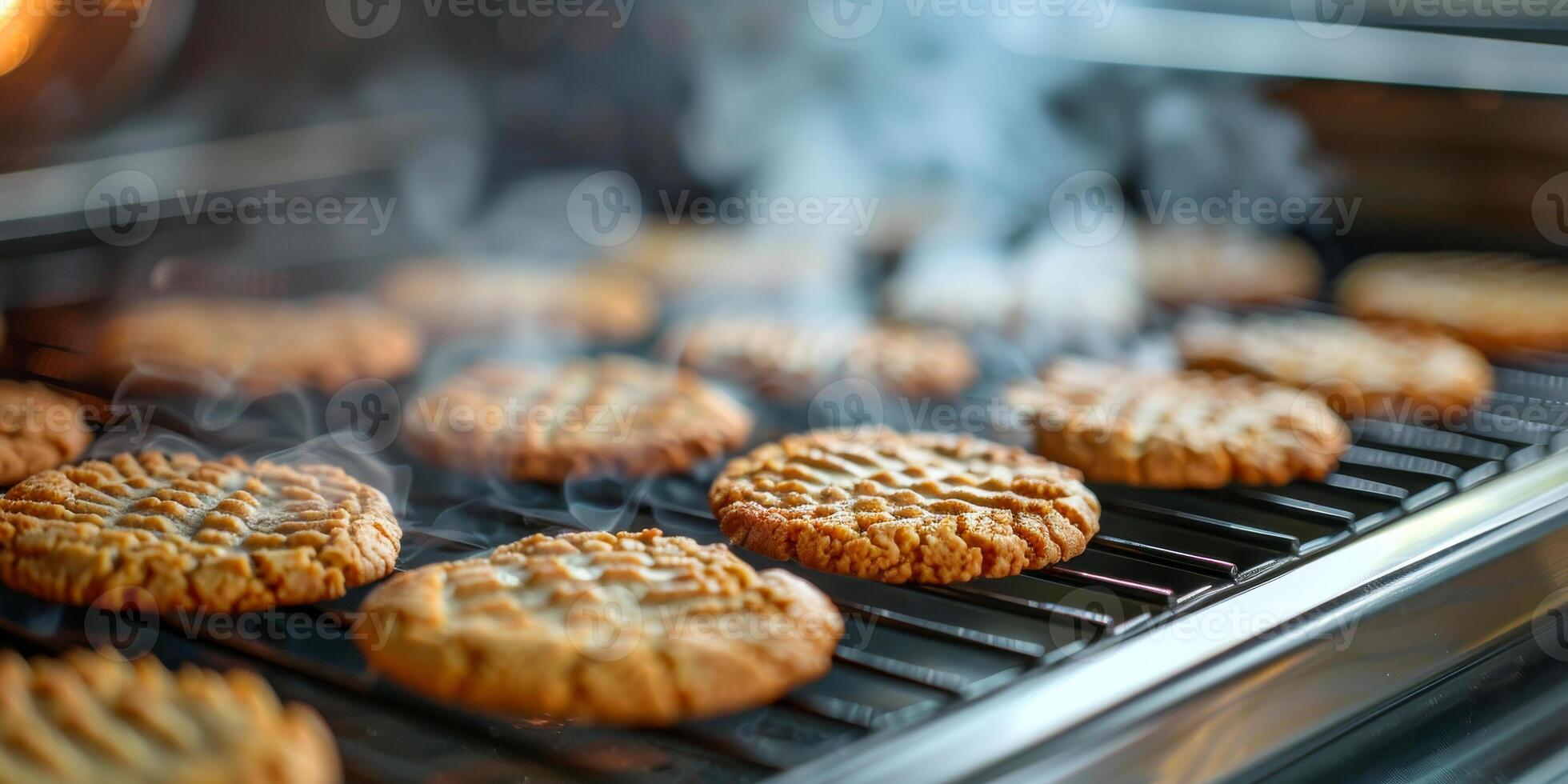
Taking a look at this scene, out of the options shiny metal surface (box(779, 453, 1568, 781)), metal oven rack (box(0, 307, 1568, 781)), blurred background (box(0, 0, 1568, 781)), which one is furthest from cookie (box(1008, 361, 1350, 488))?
shiny metal surface (box(779, 453, 1568, 781))

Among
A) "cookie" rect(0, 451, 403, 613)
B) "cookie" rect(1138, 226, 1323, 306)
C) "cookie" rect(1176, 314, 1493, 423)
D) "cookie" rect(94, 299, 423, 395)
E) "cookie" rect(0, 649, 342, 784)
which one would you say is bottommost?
"cookie" rect(0, 649, 342, 784)

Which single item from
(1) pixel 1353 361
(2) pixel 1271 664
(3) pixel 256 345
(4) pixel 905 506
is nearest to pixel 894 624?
(4) pixel 905 506

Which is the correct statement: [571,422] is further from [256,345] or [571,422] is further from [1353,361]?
[1353,361]

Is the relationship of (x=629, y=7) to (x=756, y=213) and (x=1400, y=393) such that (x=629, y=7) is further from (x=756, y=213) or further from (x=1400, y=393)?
(x=1400, y=393)

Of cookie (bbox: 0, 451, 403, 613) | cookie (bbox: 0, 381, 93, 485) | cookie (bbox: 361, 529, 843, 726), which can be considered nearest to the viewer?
cookie (bbox: 361, 529, 843, 726)

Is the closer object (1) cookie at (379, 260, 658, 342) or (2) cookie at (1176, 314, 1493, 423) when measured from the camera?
(2) cookie at (1176, 314, 1493, 423)

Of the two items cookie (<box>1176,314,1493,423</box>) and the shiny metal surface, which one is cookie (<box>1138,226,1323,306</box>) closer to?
cookie (<box>1176,314,1493,423</box>)

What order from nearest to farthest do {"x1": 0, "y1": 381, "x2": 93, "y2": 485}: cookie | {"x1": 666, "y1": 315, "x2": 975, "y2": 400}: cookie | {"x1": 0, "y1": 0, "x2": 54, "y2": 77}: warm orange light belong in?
1. {"x1": 0, "y1": 0, "x2": 54, "y2": 77}: warm orange light
2. {"x1": 0, "y1": 381, "x2": 93, "y2": 485}: cookie
3. {"x1": 666, "y1": 315, "x2": 975, "y2": 400}: cookie

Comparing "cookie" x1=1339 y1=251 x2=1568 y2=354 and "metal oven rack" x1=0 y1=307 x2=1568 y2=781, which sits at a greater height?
"cookie" x1=1339 y1=251 x2=1568 y2=354

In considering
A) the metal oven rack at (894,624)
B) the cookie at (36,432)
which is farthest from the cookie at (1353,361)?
the cookie at (36,432)

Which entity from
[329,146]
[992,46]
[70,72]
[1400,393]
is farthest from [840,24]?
[70,72]
